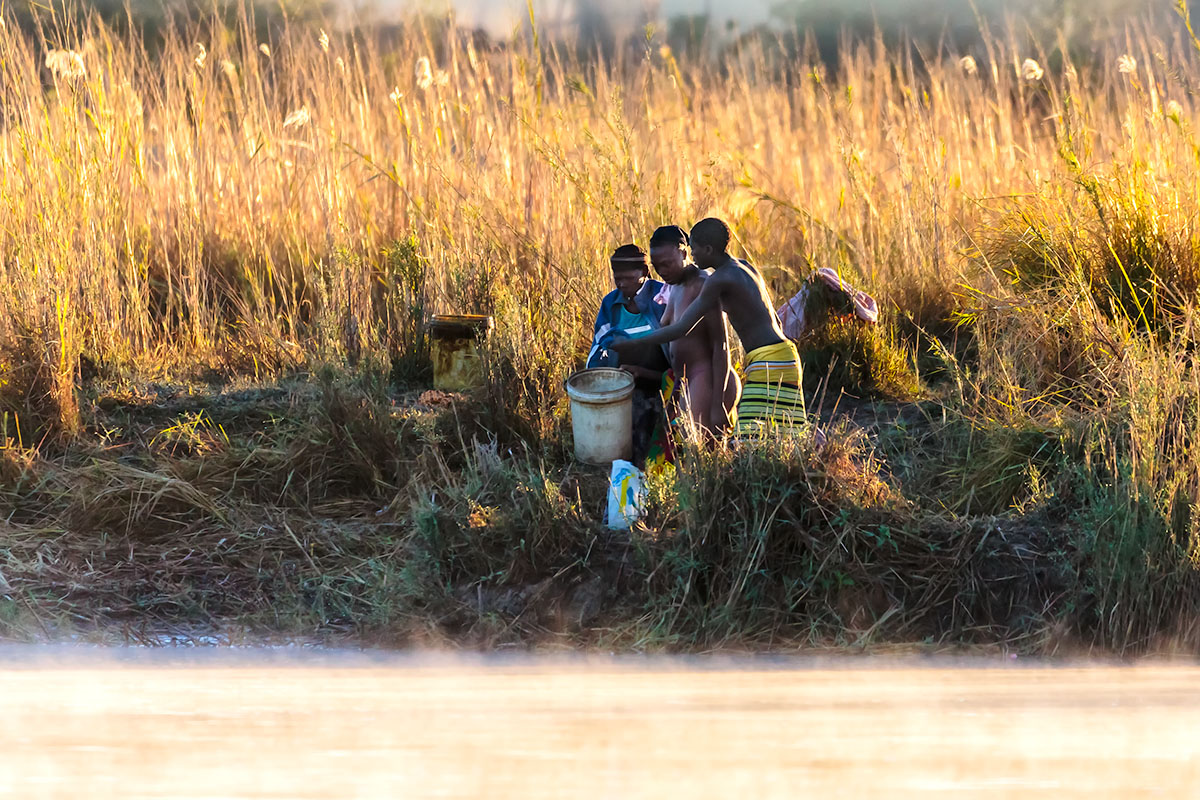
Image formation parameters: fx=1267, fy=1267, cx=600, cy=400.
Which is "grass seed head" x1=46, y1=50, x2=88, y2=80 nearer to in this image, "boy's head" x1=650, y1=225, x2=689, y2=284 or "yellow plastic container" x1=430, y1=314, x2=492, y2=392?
"yellow plastic container" x1=430, y1=314, x2=492, y2=392

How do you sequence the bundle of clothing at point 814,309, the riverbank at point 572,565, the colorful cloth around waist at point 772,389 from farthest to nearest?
the bundle of clothing at point 814,309 → the colorful cloth around waist at point 772,389 → the riverbank at point 572,565

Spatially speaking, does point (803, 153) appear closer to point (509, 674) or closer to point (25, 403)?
point (25, 403)

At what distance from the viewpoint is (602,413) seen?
457cm

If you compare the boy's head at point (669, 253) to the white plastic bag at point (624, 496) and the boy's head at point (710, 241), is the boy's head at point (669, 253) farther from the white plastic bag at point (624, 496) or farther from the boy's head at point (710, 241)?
the white plastic bag at point (624, 496)

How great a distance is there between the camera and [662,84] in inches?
311

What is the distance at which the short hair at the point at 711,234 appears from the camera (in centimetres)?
457

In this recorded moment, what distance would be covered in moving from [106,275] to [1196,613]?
461 centimetres

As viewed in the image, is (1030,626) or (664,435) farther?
(664,435)

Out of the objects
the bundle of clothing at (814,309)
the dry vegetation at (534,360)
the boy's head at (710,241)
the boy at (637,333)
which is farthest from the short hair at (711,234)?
the bundle of clothing at (814,309)

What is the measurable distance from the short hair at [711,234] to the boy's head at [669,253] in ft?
0.40

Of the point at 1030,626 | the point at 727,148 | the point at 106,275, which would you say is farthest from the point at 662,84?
the point at 1030,626

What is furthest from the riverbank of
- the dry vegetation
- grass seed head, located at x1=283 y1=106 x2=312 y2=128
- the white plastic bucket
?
grass seed head, located at x1=283 y1=106 x2=312 y2=128

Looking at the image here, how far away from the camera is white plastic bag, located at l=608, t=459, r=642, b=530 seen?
4.15 meters

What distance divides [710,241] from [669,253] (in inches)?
7.3
